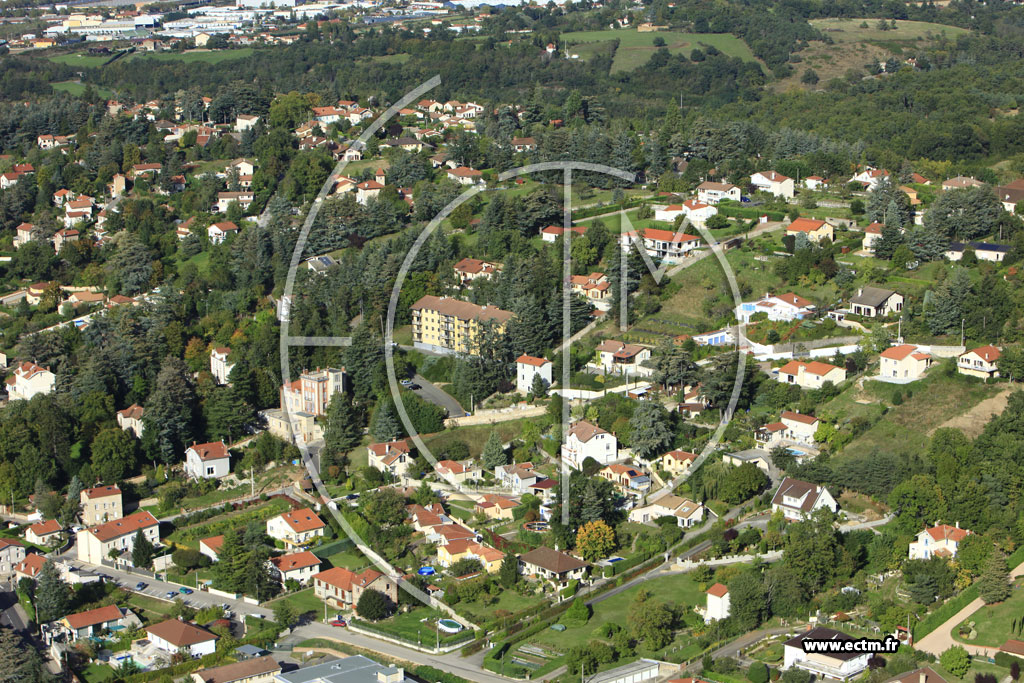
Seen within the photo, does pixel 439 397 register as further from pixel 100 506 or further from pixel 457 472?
pixel 100 506

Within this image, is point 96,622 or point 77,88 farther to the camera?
point 77,88

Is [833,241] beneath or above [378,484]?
above

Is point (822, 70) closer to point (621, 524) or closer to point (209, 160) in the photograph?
point (209, 160)

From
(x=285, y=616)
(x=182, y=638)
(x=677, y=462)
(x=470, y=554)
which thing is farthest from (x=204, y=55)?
(x=182, y=638)

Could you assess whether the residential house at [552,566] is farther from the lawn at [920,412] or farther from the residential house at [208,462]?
the residential house at [208,462]

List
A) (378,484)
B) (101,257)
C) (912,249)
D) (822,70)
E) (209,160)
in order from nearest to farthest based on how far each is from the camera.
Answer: (378,484) → (912,249) → (101,257) → (209,160) → (822,70)

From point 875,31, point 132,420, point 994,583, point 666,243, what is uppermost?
point 875,31

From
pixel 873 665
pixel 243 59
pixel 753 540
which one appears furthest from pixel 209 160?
pixel 873 665
